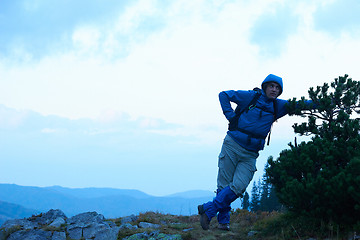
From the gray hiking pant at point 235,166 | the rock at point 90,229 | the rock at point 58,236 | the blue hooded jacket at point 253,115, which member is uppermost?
the blue hooded jacket at point 253,115

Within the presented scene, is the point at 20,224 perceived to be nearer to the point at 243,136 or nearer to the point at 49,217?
the point at 49,217

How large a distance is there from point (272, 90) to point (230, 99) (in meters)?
1.03

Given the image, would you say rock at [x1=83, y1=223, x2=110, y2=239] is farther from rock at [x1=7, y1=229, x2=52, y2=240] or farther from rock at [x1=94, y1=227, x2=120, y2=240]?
rock at [x1=7, y1=229, x2=52, y2=240]

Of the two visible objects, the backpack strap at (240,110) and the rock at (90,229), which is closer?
the backpack strap at (240,110)

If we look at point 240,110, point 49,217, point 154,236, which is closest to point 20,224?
point 49,217

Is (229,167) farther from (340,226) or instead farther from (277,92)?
(340,226)

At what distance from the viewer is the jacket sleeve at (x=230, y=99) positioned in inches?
310

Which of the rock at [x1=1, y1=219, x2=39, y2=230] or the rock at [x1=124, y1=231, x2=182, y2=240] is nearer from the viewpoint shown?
the rock at [x1=124, y1=231, x2=182, y2=240]

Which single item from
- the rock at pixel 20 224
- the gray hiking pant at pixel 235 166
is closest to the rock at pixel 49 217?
the rock at pixel 20 224

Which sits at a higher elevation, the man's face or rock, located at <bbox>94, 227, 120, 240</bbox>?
the man's face

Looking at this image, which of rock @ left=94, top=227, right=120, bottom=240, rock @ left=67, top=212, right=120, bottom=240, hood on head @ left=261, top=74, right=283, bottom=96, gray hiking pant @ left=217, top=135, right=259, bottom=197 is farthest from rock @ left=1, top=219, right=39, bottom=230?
hood on head @ left=261, top=74, right=283, bottom=96

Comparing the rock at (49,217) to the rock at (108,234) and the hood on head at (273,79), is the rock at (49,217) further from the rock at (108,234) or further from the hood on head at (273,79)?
the hood on head at (273,79)

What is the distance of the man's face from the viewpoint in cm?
771

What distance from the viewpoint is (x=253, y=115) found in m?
7.66
